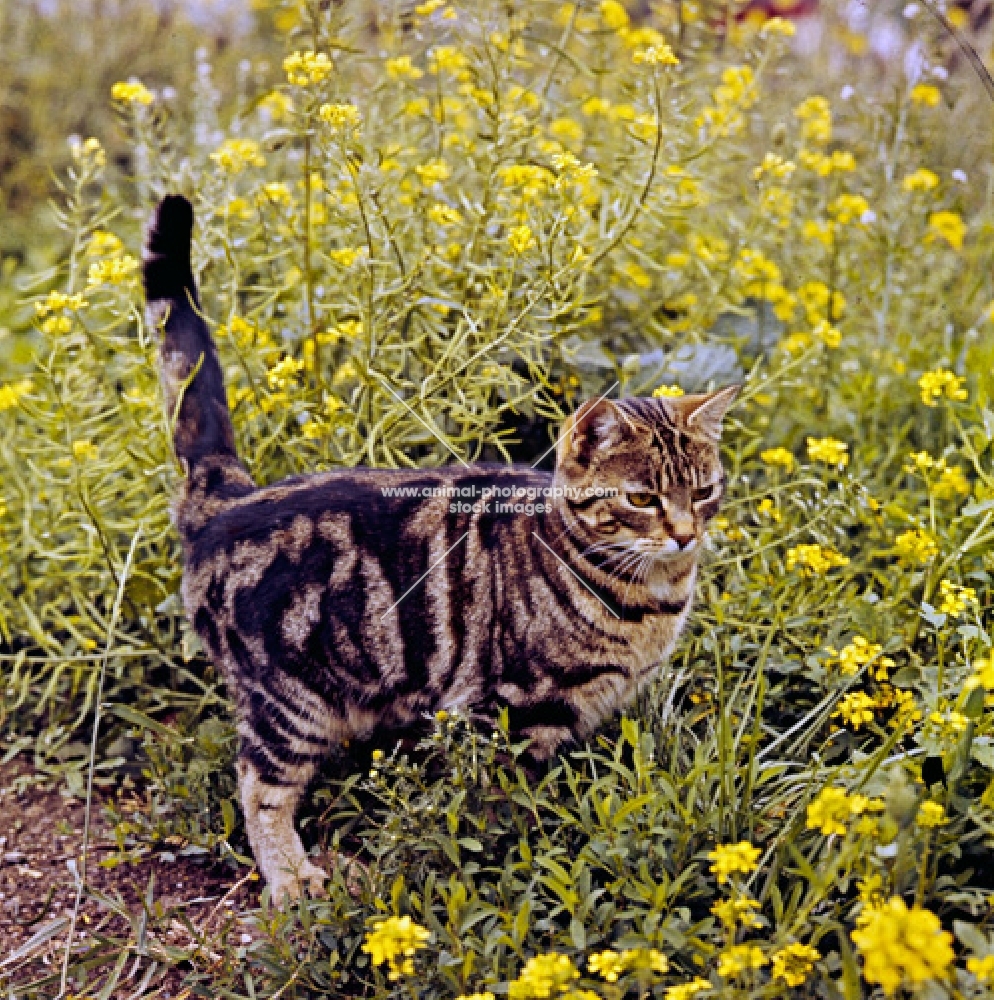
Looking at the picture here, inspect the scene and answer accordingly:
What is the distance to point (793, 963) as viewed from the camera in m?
1.82

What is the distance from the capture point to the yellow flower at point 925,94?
3770 mm

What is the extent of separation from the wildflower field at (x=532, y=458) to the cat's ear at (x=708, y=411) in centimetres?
36

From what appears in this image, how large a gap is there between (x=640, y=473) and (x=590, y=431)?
142 mm

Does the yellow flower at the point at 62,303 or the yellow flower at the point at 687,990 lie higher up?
the yellow flower at the point at 62,303

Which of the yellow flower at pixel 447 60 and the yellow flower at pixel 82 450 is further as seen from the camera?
the yellow flower at pixel 447 60

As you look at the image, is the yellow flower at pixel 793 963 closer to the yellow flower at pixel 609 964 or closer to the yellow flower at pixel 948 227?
the yellow flower at pixel 609 964

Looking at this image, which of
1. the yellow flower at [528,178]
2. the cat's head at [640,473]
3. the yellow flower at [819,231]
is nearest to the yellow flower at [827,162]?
the yellow flower at [819,231]

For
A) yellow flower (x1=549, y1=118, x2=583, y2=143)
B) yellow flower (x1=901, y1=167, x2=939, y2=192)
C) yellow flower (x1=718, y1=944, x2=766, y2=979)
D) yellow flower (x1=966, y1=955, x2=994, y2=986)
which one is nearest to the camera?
yellow flower (x1=966, y1=955, x2=994, y2=986)

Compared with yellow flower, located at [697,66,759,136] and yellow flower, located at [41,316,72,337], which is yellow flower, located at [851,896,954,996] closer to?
yellow flower, located at [41,316,72,337]

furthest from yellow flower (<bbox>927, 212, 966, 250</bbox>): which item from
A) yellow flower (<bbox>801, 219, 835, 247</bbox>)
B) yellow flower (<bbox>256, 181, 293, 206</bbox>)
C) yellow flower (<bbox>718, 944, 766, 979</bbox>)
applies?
yellow flower (<bbox>718, 944, 766, 979</bbox>)

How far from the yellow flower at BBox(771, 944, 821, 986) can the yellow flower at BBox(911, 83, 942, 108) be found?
9.88 feet

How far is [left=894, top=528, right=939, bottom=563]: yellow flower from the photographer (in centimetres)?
257

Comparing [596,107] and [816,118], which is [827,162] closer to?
[816,118]

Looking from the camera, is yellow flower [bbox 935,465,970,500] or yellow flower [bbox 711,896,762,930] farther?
yellow flower [bbox 935,465,970,500]
